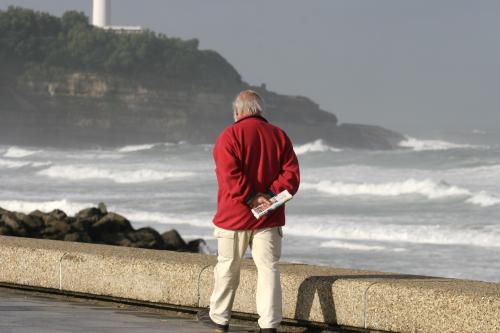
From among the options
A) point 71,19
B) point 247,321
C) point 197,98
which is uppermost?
point 71,19

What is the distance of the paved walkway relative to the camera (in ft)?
21.0

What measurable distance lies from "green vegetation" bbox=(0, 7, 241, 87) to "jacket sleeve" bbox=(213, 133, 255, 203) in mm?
138049

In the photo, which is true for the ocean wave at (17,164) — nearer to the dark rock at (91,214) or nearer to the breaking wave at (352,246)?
the breaking wave at (352,246)

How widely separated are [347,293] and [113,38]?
14490cm

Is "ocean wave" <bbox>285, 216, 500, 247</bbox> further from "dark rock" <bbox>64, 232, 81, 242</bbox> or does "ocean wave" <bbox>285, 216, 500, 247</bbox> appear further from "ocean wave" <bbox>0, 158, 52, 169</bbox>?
"ocean wave" <bbox>0, 158, 52, 169</bbox>

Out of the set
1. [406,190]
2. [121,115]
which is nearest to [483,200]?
[406,190]

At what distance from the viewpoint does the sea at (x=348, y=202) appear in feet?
68.3

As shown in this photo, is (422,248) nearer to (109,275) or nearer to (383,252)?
(383,252)

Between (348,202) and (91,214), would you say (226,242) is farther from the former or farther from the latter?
(348,202)

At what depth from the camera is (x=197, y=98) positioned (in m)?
142

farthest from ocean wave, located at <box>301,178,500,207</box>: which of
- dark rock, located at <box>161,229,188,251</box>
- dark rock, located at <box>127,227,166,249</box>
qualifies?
dark rock, located at <box>127,227,166,249</box>

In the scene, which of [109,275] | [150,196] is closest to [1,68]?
[150,196]

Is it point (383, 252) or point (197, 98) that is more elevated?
point (197, 98)

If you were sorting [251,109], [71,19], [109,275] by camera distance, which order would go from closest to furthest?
[251,109] < [109,275] < [71,19]
